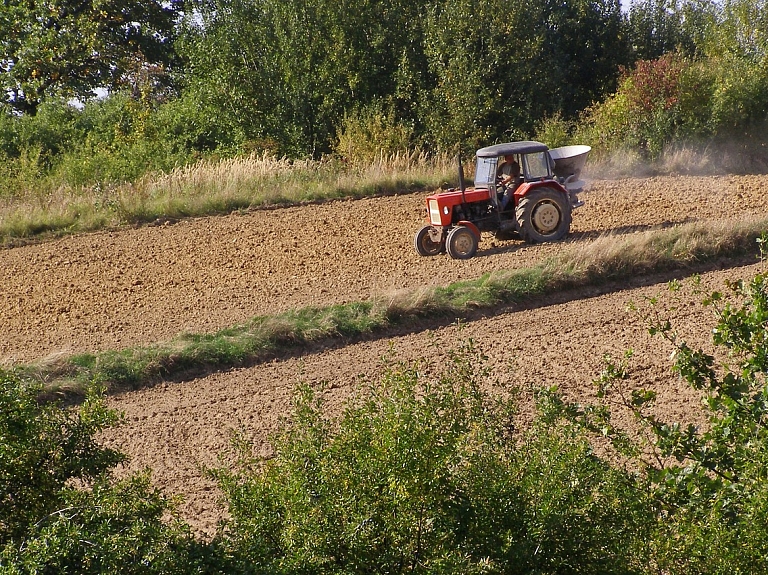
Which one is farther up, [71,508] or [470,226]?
[470,226]

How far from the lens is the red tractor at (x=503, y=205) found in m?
13.8

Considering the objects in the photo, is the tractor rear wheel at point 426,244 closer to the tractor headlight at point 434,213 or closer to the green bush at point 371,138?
the tractor headlight at point 434,213


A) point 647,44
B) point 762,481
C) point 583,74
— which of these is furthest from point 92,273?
point 647,44

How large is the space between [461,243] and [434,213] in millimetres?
655

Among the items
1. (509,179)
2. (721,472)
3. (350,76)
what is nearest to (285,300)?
(509,179)

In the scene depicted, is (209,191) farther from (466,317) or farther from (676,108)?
(676,108)

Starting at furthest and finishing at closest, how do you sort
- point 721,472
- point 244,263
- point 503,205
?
1. point 244,263
2. point 503,205
3. point 721,472

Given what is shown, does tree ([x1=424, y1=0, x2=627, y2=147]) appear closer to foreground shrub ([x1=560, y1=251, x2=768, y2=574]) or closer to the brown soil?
the brown soil

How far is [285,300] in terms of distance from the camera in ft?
40.4

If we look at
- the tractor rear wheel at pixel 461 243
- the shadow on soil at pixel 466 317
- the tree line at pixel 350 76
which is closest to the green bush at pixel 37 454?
the shadow on soil at pixel 466 317

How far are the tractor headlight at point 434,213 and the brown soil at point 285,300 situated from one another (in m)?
0.57

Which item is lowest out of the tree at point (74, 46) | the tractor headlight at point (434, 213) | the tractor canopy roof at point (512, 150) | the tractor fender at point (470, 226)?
the tractor fender at point (470, 226)

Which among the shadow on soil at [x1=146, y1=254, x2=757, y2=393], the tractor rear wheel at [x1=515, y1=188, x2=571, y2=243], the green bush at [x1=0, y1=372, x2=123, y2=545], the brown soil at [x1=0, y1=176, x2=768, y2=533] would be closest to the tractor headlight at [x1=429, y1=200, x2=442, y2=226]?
the brown soil at [x1=0, y1=176, x2=768, y2=533]

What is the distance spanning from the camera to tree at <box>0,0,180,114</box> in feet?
90.5
